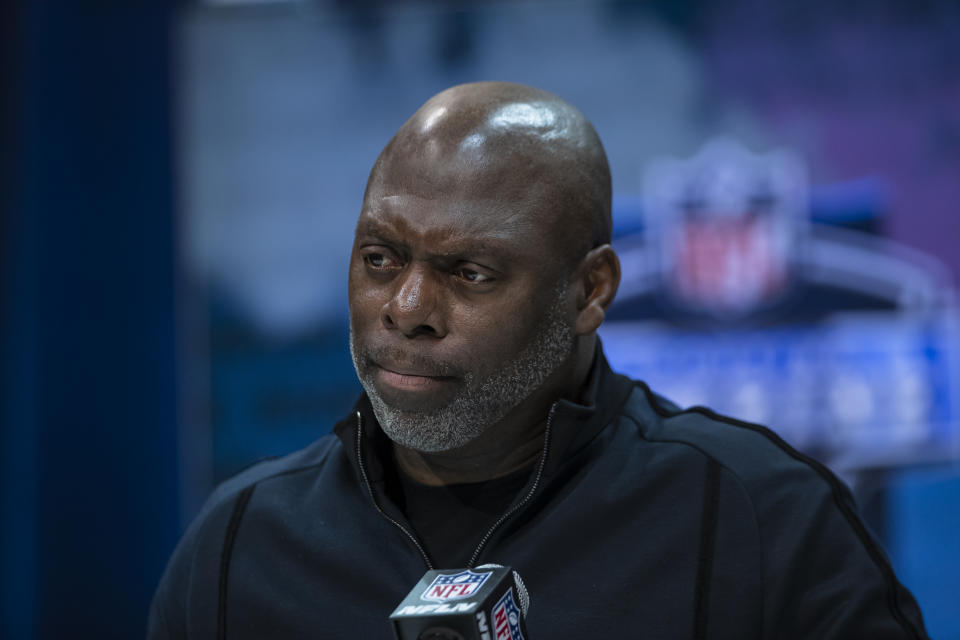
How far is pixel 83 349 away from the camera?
3.26 meters

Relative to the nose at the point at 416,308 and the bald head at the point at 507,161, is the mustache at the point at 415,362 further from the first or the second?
the bald head at the point at 507,161

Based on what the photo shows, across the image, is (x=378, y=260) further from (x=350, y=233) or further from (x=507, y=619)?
(x=350, y=233)

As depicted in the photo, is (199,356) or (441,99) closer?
(441,99)

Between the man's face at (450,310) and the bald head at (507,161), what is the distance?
0.04 feet

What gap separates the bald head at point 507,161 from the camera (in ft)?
3.92

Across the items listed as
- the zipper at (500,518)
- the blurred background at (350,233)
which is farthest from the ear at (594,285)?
the blurred background at (350,233)

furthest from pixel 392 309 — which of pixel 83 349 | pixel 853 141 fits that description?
pixel 83 349

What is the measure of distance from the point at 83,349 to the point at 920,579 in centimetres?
258

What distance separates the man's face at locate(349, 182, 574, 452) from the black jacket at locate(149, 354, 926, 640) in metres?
0.09

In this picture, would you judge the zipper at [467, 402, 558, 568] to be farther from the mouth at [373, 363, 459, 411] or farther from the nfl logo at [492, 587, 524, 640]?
the nfl logo at [492, 587, 524, 640]

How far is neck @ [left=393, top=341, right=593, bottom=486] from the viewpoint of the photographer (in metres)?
1.25

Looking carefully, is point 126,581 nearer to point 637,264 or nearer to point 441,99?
point 637,264

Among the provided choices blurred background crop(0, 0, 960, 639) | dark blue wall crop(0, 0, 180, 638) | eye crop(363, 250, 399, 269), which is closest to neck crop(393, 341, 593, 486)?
eye crop(363, 250, 399, 269)

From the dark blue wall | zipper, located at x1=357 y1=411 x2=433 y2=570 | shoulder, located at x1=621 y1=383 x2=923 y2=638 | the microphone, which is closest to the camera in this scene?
the microphone
